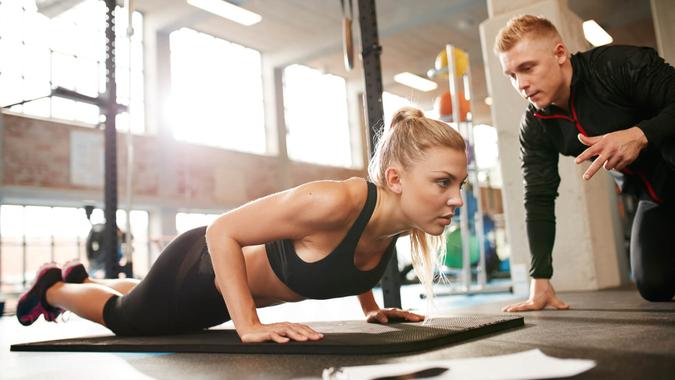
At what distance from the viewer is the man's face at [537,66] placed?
181 cm

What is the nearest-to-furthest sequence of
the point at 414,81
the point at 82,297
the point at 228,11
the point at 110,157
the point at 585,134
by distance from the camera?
1. the point at 585,134
2. the point at 82,297
3. the point at 110,157
4. the point at 228,11
5. the point at 414,81

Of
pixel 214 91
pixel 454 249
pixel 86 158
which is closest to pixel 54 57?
pixel 86 158

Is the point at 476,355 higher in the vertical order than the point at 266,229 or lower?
lower

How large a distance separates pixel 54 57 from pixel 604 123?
24.6ft

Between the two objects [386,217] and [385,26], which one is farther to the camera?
[385,26]

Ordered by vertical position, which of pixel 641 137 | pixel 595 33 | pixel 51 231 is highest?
pixel 595 33

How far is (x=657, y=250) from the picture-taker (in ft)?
7.10

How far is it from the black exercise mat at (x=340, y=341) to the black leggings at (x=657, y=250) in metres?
0.72

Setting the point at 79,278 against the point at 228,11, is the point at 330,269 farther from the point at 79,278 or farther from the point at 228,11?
the point at 228,11

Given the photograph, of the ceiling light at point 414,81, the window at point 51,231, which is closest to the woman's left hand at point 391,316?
the window at point 51,231

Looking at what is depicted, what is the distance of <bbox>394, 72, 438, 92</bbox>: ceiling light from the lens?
11.2m

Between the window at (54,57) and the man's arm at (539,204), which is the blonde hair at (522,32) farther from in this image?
the window at (54,57)

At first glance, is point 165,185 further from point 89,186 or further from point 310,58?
point 310,58

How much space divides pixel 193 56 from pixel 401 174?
8.55 m
